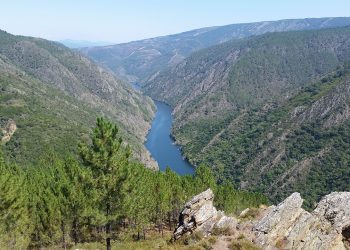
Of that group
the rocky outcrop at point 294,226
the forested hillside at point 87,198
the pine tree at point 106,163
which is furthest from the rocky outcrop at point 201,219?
the pine tree at point 106,163

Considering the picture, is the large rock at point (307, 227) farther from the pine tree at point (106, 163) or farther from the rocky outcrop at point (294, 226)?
the pine tree at point (106, 163)

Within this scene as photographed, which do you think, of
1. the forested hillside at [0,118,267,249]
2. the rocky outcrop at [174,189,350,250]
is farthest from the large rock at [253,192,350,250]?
the forested hillside at [0,118,267,249]

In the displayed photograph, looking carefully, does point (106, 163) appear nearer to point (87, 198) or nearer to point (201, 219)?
point (87, 198)

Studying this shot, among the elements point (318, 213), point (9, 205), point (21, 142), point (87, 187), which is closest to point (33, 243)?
point (9, 205)

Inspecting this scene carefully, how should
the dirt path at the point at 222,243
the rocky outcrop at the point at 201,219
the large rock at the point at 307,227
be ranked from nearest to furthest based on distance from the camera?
1. the dirt path at the point at 222,243
2. the large rock at the point at 307,227
3. the rocky outcrop at the point at 201,219

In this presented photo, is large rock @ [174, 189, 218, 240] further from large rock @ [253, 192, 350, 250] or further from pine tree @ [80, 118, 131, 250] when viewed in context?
pine tree @ [80, 118, 131, 250]

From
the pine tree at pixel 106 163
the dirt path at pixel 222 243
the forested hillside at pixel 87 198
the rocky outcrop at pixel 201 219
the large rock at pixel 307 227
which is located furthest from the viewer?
the forested hillside at pixel 87 198

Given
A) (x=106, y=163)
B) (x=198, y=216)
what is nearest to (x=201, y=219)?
(x=198, y=216)
